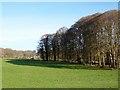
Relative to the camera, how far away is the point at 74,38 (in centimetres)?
7738

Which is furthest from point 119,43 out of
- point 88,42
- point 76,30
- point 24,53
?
point 24,53

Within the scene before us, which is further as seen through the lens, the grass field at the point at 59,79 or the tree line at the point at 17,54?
the tree line at the point at 17,54

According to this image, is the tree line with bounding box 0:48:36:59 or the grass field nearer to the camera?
the grass field

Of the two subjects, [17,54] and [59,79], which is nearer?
[59,79]

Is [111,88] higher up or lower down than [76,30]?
lower down

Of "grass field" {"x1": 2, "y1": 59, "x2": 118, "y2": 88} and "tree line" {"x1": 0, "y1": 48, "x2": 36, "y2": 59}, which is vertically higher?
"tree line" {"x1": 0, "y1": 48, "x2": 36, "y2": 59}

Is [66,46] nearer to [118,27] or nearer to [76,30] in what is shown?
[76,30]

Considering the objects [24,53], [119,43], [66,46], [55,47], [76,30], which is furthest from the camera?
[24,53]

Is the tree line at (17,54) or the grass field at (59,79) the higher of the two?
the tree line at (17,54)

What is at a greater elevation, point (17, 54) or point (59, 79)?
point (17, 54)

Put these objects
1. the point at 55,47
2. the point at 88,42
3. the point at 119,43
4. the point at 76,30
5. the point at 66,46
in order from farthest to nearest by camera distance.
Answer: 1. the point at 55,47
2. the point at 66,46
3. the point at 76,30
4. the point at 88,42
5. the point at 119,43

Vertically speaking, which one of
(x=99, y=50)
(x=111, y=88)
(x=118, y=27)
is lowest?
(x=111, y=88)

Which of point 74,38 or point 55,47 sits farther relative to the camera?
point 55,47

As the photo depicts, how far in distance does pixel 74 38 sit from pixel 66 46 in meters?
14.3
